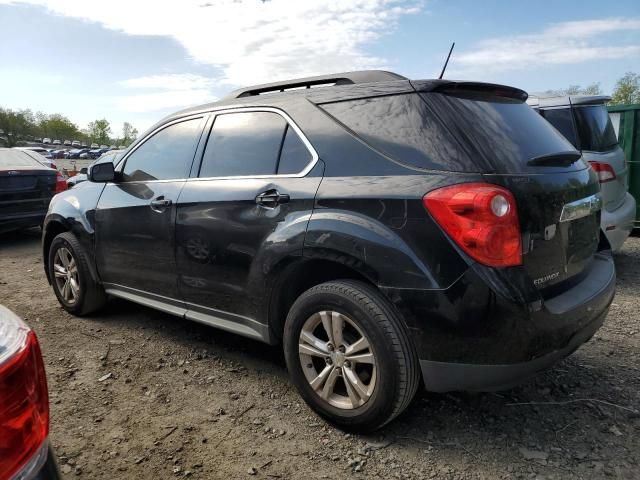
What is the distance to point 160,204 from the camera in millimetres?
3326

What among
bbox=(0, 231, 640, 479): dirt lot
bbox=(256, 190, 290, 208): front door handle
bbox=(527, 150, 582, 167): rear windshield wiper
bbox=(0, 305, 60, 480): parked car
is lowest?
bbox=(0, 231, 640, 479): dirt lot

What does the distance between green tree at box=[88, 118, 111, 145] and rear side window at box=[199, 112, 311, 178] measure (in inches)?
5181

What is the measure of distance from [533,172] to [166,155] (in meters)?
2.44

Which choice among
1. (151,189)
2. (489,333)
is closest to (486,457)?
(489,333)

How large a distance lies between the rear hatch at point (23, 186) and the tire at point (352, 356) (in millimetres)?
6579

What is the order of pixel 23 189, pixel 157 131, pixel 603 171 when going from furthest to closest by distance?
pixel 23 189 → pixel 603 171 → pixel 157 131

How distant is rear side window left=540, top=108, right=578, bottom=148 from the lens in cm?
500

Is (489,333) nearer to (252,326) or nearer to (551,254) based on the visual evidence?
(551,254)

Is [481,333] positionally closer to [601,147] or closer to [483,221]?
[483,221]

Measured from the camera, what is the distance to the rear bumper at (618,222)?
15.6 ft

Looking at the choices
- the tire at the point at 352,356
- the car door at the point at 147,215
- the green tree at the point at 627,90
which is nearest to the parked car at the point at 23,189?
the car door at the point at 147,215

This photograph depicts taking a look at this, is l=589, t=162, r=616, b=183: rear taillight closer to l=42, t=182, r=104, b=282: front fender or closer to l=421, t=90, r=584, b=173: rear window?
l=421, t=90, r=584, b=173: rear window

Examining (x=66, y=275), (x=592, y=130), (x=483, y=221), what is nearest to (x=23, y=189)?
(x=66, y=275)

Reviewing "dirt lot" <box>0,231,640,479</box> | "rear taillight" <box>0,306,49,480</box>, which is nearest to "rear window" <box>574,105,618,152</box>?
"dirt lot" <box>0,231,640,479</box>
